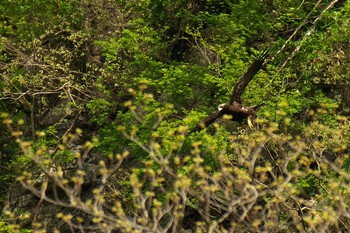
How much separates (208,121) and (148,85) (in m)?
2.94

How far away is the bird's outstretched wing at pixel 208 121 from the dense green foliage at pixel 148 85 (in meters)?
0.20

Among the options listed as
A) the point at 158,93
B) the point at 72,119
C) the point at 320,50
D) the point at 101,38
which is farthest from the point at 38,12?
the point at 320,50

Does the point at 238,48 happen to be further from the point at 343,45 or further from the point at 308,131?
the point at 308,131

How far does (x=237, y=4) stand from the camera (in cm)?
1888

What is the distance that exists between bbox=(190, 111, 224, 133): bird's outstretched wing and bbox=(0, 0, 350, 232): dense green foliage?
195 millimetres

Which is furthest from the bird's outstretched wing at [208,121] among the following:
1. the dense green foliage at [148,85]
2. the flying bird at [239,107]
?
the dense green foliage at [148,85]

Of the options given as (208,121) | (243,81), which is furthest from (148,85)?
(243,81)

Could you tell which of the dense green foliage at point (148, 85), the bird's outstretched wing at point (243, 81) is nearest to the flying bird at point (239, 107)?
the bird's outstretched wing at point (243, 81)

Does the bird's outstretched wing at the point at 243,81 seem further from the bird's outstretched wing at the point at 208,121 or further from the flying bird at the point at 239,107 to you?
the bird's outstretched wing at the point at 208,121

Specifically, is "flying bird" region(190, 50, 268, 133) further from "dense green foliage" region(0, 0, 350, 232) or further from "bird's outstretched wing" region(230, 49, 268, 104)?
"dense green foliage" region(0, 0, 350, 232)

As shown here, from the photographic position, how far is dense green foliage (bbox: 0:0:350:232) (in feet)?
51.4

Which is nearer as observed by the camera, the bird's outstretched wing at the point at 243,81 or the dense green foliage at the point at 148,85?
the bird's outstretched wing at the point at 243,81

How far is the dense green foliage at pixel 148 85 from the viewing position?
15.7 metres

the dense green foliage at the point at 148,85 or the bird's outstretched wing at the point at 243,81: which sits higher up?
the bird's outstretched wing at the point at 243,81
